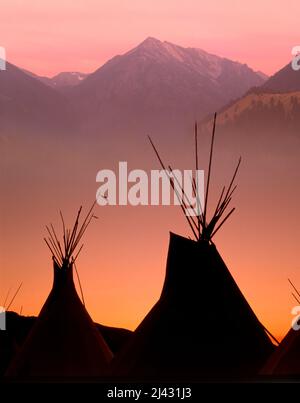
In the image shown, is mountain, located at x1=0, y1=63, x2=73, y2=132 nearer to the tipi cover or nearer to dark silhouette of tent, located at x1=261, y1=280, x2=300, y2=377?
the tipi cover

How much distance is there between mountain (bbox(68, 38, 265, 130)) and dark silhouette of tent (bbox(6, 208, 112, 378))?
28.9 inches

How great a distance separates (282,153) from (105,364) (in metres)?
1.67

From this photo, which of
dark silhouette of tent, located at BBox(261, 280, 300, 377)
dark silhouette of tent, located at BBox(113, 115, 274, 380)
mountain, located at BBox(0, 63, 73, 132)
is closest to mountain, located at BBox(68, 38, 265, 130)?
mountain, located at BBox(0, 63, 73, 132)

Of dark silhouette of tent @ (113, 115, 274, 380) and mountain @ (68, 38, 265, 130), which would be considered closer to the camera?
dark silhouette of tent @ (113, 115, 274, 380)

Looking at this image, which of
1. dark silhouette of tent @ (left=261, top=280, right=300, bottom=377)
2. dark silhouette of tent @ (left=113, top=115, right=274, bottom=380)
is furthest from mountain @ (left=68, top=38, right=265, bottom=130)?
dark silhouette of tent @ (left=261, top=280, right=300, bottom=377)

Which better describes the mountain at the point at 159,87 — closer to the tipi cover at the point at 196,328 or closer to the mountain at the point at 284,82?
the mountain at the point at 284,82

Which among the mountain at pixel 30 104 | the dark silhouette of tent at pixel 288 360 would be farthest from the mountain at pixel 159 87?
the dark silhouette of tent at pixel 288 360

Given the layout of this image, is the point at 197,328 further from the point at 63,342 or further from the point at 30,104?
the point at 30,104

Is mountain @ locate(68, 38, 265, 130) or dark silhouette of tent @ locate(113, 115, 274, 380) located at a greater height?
mountain @ locate(68, 38, 265, 130)

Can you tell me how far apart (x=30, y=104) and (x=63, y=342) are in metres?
1.58

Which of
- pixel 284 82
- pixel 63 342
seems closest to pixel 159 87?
pixel 284 82

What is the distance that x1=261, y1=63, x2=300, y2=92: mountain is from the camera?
518 centimetres
